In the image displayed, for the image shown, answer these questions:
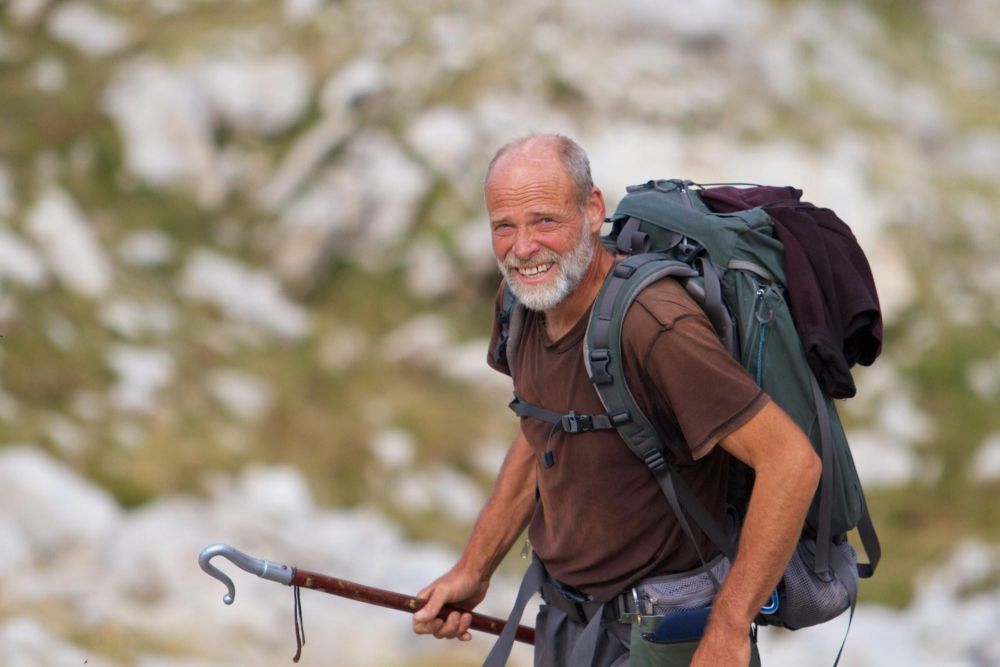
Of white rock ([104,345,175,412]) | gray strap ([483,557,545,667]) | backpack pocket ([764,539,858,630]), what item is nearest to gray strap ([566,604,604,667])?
gray strap ([483,557,545,667])

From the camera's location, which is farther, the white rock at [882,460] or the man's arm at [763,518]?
the white rock at [882,460]

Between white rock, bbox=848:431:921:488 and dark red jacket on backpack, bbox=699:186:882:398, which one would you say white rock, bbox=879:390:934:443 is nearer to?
white rock, bbox=848:431:921:488

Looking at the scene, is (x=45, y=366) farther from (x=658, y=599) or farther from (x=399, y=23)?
(x=658, y=599)

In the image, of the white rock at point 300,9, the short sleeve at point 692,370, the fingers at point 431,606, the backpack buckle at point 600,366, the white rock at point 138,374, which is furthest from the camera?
the white rock at point 300,9

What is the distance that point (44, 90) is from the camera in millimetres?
16281

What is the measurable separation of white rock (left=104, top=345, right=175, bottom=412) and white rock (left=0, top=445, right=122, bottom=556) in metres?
1.62

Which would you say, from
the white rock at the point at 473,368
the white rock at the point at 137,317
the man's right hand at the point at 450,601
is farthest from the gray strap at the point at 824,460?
the white rock at the point at 473,368

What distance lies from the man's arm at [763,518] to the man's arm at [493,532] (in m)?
1.33

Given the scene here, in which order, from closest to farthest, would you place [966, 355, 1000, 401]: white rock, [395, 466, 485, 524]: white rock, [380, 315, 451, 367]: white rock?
1. [395, 466, 485, 524]: white rock
2. [380, 315, 451, 367]: white rock
3. [966, 355, 1000, 401]: white rock

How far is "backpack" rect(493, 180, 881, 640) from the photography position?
3.87 meters

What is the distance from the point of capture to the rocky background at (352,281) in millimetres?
11188

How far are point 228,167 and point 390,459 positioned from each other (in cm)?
566

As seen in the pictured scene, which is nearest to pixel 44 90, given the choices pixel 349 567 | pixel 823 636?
pixel 349 567

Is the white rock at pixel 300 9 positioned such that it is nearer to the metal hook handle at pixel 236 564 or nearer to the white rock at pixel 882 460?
the white rock at pixel 882 460
